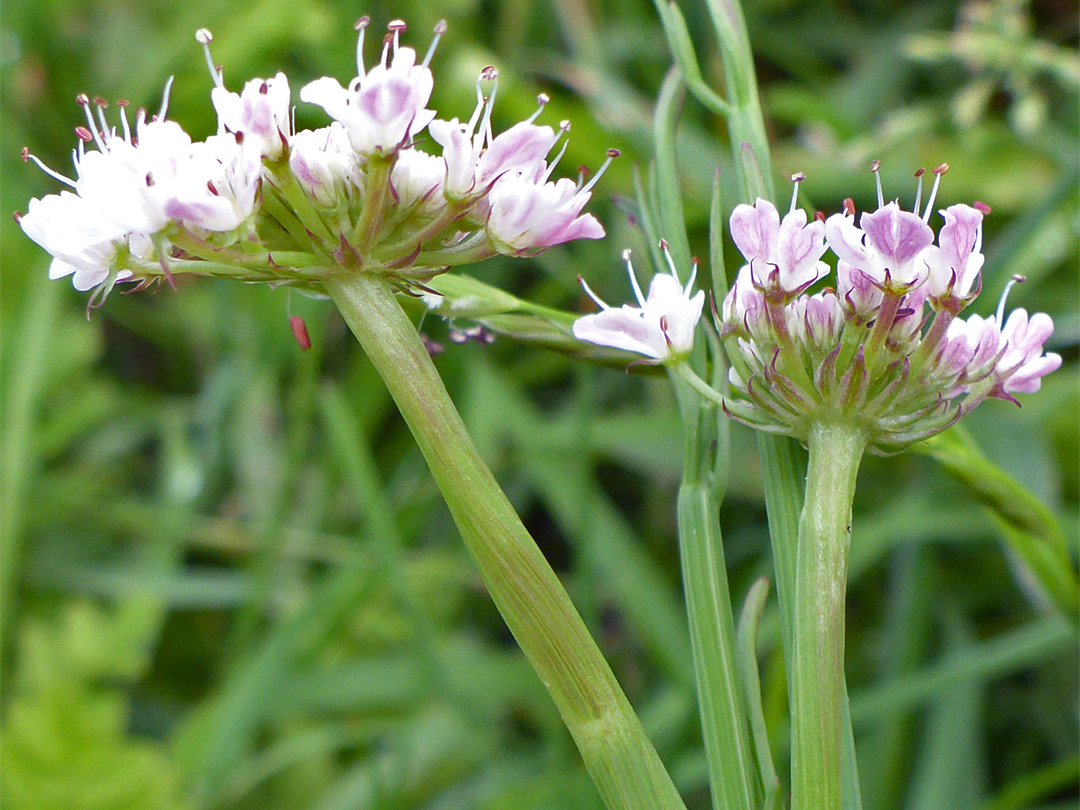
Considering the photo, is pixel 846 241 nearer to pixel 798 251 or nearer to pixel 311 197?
pixel 798 251

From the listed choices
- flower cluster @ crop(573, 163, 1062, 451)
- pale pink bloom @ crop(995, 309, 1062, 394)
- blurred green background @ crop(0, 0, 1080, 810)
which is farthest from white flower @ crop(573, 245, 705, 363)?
blurred green background @ crop(0, 0, 1080, 810)

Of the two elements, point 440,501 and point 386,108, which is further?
point 440,501

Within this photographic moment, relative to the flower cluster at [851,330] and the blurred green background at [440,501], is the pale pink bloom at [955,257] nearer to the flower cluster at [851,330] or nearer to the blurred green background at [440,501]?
the flower cluster at [851,330]

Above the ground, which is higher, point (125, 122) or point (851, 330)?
point (125, 122)

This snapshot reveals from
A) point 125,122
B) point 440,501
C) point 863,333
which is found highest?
point 440,501

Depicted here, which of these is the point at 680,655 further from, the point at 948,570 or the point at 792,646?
the point at 792,646

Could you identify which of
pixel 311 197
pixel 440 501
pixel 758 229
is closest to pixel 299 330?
pixel 311 197
